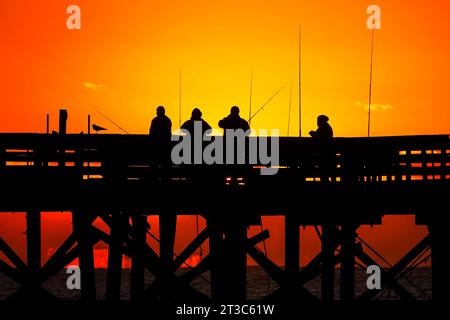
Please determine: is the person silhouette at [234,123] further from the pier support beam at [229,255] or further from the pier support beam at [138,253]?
the pier support beam at [138,253]

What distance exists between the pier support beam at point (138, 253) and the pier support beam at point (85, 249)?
1.02 metres

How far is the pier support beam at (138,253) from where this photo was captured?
24.4 metres

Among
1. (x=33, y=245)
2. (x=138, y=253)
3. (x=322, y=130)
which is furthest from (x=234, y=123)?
(x=33, y=245)

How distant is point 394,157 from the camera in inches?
933

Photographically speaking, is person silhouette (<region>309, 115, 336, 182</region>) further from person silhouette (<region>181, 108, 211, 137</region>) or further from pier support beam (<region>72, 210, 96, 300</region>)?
pier support beam (<region>72, 210, 96, 300</region>)

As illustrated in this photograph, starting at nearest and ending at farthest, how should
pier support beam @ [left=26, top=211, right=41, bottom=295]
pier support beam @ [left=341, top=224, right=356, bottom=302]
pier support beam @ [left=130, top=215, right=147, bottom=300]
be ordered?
pier support beam @ [left=130, top=215, right=147, bottom=300] < pier support beam @ [left=26, top=211, right=41, bottom=295] < pier support beam @ [left=341, top=224, right=356, bottom=302]

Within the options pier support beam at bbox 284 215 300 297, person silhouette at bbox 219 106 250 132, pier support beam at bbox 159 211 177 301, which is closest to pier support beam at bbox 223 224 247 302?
pier support beam at bbox 284 215 300 297

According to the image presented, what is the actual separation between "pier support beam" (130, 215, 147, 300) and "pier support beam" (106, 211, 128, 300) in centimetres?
43

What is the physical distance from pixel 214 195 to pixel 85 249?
3.32 meters

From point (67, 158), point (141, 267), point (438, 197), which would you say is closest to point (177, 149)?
point (67, 158)

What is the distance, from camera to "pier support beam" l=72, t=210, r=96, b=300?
23844 millimetres

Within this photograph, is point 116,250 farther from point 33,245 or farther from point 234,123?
point 234,123
